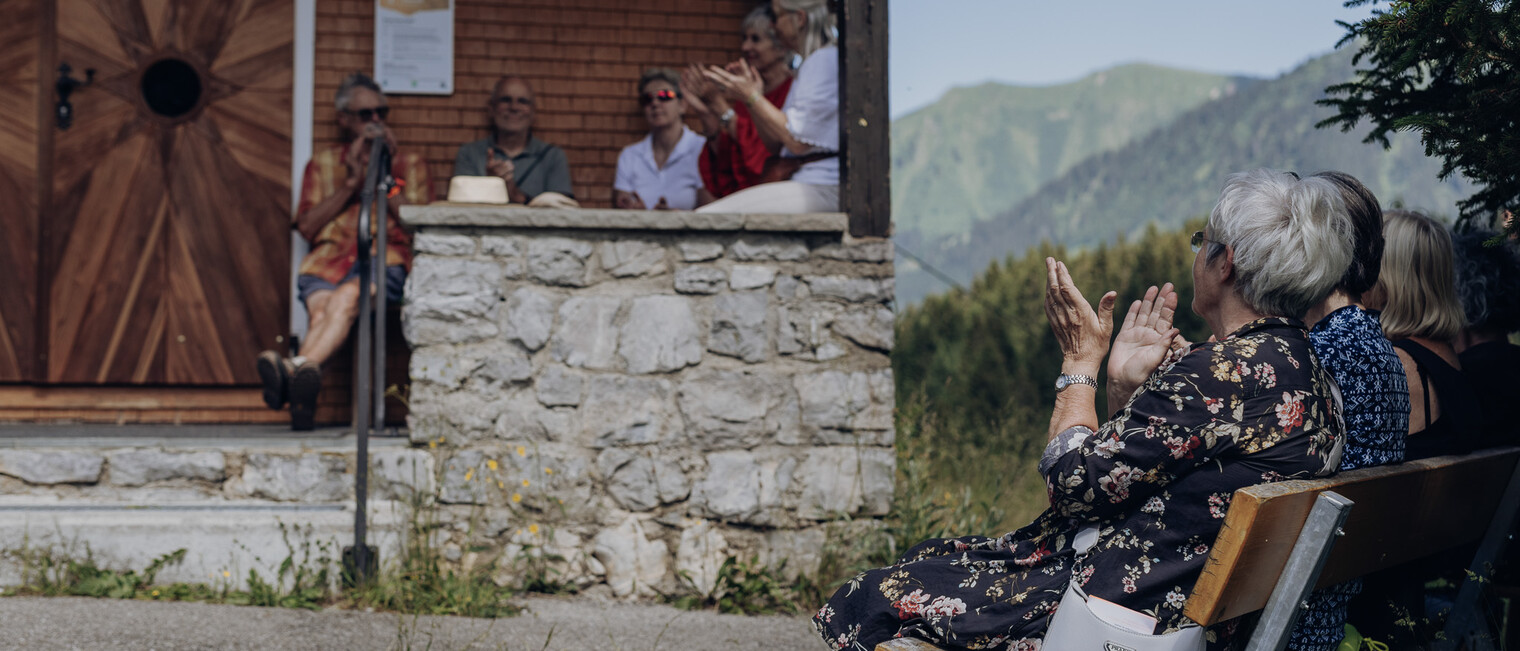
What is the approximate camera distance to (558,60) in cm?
540

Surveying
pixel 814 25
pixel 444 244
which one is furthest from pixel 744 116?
pixel 444 244

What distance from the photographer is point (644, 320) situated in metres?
3.95

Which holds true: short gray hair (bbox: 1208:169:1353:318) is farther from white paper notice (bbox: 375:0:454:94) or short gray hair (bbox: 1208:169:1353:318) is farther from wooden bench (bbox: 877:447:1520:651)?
white paper notice (bbox: 375:0:454:94)

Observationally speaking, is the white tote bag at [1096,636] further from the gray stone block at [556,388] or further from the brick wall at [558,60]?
the brick wall at [558,60]

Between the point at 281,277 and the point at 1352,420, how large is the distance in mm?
4637

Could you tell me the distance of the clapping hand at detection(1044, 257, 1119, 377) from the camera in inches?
80.4

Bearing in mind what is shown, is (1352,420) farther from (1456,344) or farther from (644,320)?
(644,320)

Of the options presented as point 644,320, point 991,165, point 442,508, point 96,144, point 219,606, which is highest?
point 991,165

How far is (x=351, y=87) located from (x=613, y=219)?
1900 millimetres

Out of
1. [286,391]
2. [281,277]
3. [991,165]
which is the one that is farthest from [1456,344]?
[991,165]

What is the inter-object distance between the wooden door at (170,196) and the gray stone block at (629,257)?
210 cm

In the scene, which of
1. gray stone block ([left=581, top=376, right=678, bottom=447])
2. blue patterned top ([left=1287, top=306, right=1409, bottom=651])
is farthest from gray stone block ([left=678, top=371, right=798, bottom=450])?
blue patterned top ([left=1287, top=306, right=1409, bottom=651])

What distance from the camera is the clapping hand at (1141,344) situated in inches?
78.7

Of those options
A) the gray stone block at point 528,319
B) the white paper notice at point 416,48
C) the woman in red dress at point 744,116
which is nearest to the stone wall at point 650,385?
the gray stone block at point 528,319
